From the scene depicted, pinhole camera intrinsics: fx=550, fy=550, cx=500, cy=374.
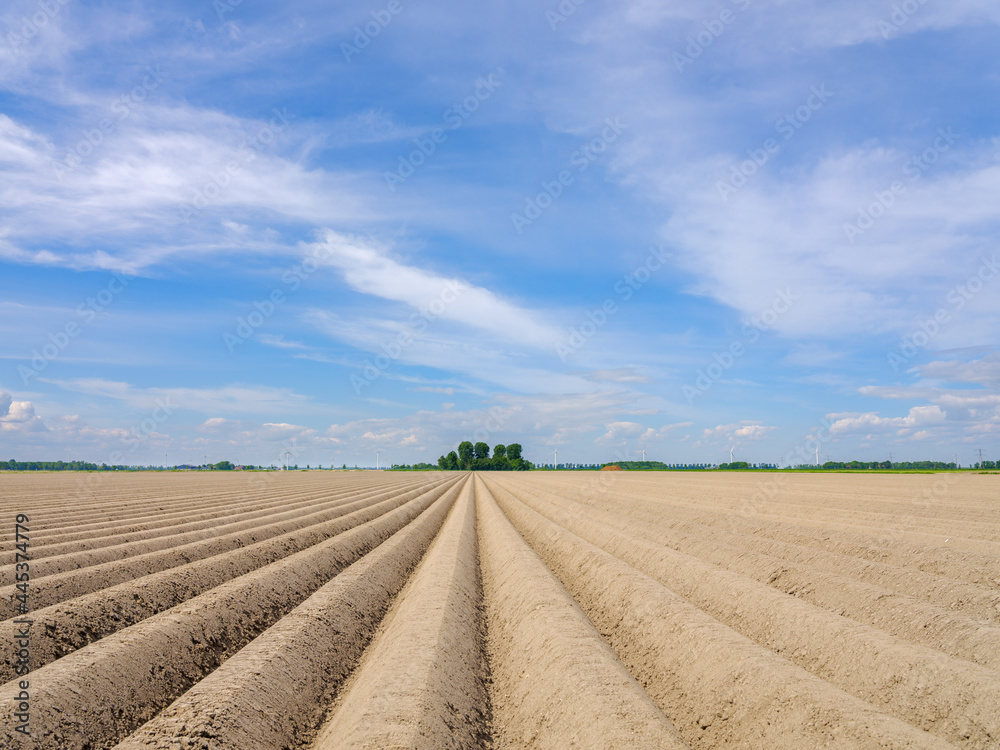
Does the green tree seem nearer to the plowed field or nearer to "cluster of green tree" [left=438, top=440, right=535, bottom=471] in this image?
"cluster of green tree" [left=438, top=440, right=535, bottom=471]

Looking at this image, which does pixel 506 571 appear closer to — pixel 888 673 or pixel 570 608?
pixel 570 608

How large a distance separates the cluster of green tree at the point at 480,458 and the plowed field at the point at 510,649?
128984 mm

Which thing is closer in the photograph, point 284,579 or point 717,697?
point 717,697

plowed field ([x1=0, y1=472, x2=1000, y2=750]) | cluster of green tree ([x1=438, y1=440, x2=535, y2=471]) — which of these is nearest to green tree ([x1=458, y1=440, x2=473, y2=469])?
cluster of green tree ([x1=438, y1=440, x2=535, y2=471])

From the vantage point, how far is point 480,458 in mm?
143625

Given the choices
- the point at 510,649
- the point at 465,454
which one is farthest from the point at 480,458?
the point at 510,649

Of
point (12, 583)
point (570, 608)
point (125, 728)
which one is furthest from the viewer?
point (12, 583)

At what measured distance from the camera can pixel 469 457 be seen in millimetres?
144125

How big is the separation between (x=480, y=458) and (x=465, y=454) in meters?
4.10

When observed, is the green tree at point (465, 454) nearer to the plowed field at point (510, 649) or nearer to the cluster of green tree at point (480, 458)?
the cluster of green tree at point (480, 458)

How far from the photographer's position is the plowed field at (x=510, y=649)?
12.3 ft

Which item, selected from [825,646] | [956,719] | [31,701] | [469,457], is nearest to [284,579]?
[31,701]

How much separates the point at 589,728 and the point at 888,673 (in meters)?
2.64

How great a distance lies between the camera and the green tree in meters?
144
